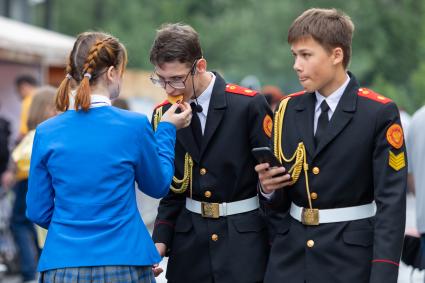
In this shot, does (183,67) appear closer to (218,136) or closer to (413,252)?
(218,136)

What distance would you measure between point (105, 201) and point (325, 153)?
38.1 inches

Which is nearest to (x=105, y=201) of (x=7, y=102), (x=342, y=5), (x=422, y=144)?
(x=422, y=144)

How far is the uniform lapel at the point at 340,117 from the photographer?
4.26 meters

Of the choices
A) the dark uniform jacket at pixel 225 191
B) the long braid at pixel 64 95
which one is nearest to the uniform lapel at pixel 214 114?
the dark uniform jacket at pixel 225 191

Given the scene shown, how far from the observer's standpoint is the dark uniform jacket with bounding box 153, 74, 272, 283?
15.6 feet

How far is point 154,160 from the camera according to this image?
13.8 feet

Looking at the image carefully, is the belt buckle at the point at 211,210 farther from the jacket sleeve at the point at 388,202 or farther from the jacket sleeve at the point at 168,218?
the jacket sleeve at the point at 388,202

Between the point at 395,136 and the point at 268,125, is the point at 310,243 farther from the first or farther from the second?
the point at 268,125

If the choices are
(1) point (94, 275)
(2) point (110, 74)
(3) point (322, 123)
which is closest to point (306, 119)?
(3) point (322, 123)

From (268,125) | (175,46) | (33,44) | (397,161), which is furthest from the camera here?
(33,44)

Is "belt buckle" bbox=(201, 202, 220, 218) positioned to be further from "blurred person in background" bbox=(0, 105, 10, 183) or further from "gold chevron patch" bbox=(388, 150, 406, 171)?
"blurred person in background" bbox=(0, 105, 10, 183)

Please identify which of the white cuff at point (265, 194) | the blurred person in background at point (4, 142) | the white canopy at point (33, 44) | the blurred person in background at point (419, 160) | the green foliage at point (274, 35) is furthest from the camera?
the green foliage at point (274, 35)

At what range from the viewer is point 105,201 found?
13.3ft

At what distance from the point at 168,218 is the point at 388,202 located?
1.27 meters
